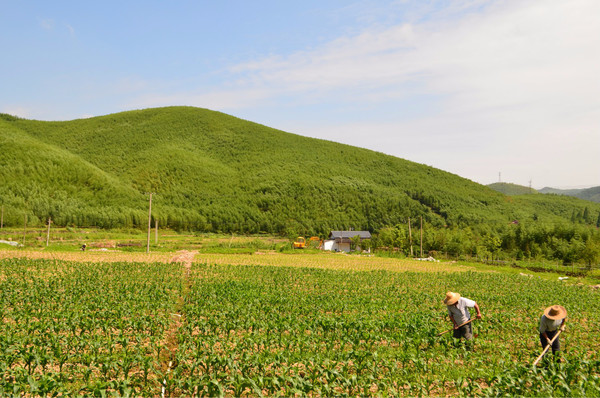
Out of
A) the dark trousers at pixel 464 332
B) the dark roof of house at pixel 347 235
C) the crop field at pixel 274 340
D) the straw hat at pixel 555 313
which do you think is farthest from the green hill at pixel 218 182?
the straw hat at pixel 555 313

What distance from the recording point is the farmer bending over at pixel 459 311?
10.1m

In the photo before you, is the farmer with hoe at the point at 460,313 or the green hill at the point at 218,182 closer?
the farmer with hoe at the point at 460,313

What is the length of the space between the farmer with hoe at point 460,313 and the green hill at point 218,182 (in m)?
65.1

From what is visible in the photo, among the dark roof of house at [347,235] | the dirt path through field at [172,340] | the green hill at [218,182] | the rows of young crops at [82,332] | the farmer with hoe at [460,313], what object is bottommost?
the dirt path through field at [172,340]

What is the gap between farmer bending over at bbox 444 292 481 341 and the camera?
1009cm

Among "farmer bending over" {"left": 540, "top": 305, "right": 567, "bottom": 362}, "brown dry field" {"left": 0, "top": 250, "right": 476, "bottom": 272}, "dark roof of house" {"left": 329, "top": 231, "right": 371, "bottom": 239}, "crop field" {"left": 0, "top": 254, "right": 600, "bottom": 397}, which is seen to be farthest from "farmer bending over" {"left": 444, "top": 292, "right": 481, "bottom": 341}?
"dark roof of house" {"left": 329, "top": 231, "right": 371, "bottom": 239}

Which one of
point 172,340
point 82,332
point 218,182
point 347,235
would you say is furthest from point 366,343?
point 218,182

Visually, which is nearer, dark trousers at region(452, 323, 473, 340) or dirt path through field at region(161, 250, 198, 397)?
dirt path through field at region(161, 250, 198, 397)

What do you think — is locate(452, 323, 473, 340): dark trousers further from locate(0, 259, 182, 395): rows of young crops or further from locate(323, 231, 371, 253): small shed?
locate(323, 231, 371, 253): small shed

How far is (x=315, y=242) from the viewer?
6122 centimetres

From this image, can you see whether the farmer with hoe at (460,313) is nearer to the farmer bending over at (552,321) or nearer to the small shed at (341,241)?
the farmer bending over at (552,321)

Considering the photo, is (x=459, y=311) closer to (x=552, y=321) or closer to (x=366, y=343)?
(x=552, y=321)

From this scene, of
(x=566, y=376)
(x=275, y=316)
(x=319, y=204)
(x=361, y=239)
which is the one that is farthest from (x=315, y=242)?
(x=566, y=376)

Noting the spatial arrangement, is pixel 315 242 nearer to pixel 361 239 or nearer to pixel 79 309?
pixel 361 239
